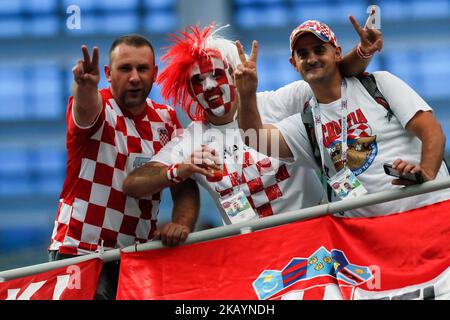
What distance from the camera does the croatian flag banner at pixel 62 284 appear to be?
3.80 metres

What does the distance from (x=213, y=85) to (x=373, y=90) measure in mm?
692

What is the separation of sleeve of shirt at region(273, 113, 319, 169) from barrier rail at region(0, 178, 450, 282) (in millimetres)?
447

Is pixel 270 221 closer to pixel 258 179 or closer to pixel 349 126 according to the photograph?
pixel 258 179

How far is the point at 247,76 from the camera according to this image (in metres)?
3.68

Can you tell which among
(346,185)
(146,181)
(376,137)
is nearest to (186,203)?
(146,181)

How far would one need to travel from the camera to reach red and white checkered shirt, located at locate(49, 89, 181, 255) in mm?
4070

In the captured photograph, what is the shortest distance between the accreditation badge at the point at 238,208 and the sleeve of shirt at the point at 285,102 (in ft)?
1.60

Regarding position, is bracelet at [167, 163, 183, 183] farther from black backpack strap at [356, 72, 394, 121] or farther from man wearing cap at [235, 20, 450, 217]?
black backpack strap at [356, 72, 394, 121]

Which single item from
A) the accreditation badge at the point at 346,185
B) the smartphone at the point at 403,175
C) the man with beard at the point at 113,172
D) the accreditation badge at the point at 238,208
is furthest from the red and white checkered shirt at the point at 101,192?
the smartphone at the point at 403,175

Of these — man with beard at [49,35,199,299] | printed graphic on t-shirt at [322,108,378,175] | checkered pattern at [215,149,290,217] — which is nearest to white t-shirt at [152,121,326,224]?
checkered pattern at [215,149,290,217]

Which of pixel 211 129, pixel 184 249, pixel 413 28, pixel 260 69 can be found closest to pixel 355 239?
pixel 184 249

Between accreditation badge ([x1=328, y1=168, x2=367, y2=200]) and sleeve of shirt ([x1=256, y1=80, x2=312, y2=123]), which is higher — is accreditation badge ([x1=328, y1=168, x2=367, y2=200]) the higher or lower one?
the lower one

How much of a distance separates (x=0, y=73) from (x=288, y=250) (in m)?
9.04

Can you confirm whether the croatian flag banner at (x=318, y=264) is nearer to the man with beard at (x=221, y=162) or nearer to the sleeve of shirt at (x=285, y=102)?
the man with beard at (x=221, y=162)
